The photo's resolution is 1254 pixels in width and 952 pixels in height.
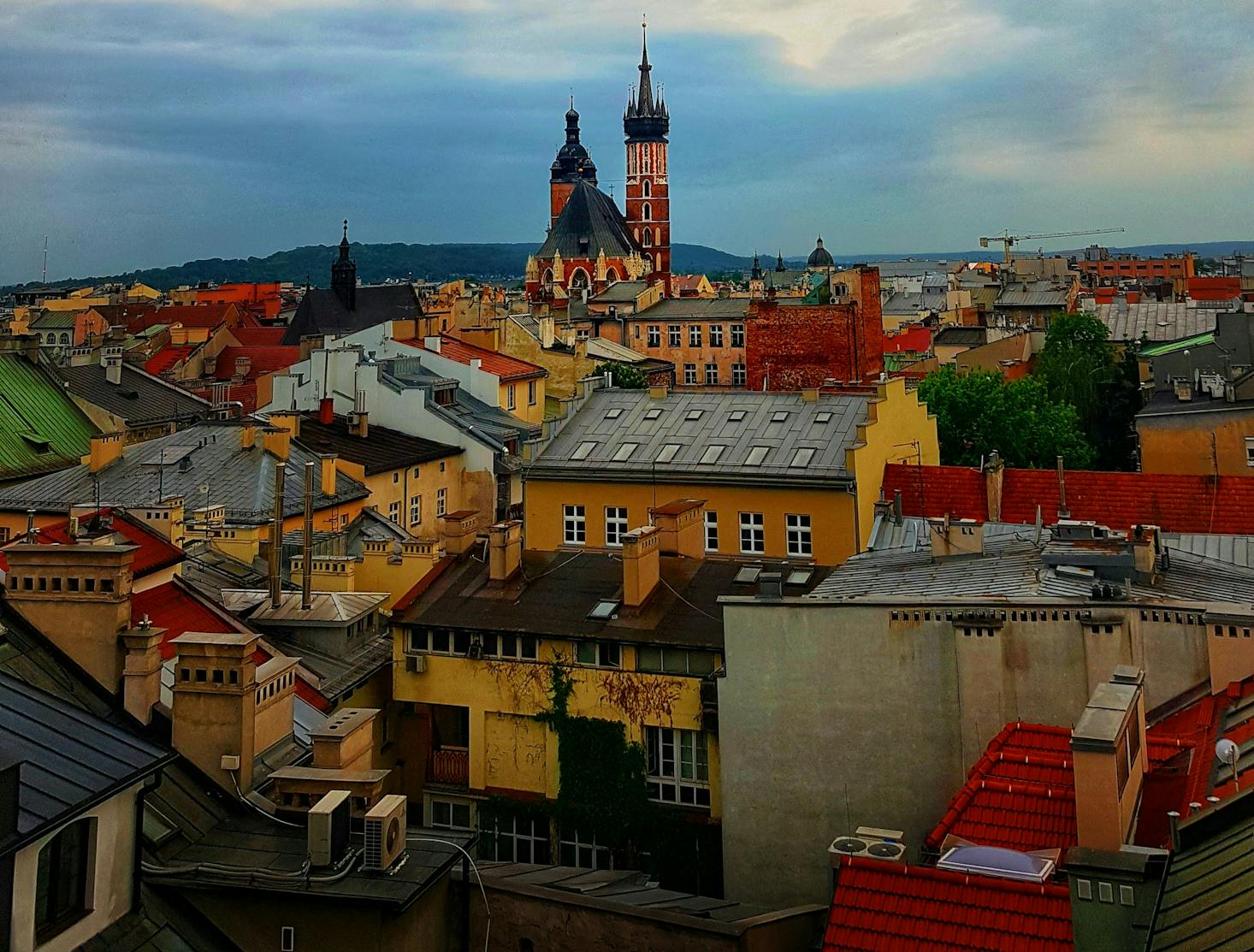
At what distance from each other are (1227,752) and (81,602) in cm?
1267

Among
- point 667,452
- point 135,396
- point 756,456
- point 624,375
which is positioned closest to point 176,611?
point 667,452

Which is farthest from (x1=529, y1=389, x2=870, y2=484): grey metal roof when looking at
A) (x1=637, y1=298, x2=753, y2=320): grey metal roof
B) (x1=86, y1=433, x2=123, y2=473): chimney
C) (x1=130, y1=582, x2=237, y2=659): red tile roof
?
(x1=637, y1=298, x2=753, y2=320): grey metal roof

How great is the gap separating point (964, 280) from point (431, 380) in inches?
4444

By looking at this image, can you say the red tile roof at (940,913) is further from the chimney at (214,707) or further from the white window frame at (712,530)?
the white window frame at (712,530)

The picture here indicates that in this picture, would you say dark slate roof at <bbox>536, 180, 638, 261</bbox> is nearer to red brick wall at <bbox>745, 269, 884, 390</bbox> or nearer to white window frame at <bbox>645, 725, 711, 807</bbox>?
red brick wall at <bbox>745, 269, 884, 390</bbox>

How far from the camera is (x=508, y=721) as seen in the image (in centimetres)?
2489

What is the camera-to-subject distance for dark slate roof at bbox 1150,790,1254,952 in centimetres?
959

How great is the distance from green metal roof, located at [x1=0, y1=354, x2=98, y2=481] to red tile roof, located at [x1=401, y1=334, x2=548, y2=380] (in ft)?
45.8

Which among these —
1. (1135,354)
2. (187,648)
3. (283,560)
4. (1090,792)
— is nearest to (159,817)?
(187,648)

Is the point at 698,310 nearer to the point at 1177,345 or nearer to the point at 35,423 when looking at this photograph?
the point at 1177,345

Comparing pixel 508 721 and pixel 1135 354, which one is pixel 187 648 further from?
pixel 1135 354

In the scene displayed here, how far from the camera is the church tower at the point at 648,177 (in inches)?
7087

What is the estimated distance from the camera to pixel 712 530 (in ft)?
112

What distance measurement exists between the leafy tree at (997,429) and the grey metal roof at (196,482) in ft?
75.0
